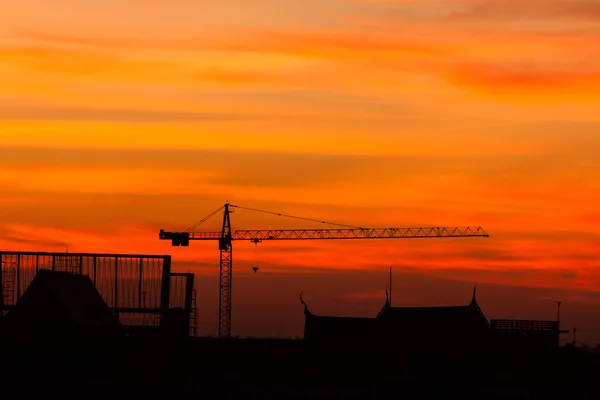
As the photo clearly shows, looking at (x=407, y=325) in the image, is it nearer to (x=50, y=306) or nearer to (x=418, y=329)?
(x=418, y=329)

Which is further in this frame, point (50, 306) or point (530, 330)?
point (530, 330)

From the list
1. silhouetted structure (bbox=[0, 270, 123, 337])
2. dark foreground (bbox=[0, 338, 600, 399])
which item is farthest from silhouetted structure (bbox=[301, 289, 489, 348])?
silhouetted structure (bbox=[0, 270, 123, 337])

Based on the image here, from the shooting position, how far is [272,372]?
119375mm

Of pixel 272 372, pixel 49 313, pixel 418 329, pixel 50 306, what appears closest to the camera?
pixel 272 372

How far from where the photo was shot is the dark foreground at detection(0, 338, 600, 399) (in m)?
112

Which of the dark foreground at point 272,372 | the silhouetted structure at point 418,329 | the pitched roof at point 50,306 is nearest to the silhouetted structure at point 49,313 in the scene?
the pitched roof at point 50,306

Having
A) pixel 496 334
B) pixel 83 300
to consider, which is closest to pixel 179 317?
pixel 83 300

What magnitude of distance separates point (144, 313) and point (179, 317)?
17.6 ft

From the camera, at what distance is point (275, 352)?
12619 cm

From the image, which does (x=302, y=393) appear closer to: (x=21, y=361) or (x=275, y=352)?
(x=275, y=352)

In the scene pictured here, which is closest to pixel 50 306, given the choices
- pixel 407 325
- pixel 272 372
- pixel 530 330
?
pixel 272 372

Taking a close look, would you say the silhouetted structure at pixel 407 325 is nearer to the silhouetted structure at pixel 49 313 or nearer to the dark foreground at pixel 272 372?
the dark foreground at pixel 272 372

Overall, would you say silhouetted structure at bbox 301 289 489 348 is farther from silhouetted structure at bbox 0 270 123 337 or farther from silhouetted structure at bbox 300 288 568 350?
silhouetted structure at bbox 0 270 123 337

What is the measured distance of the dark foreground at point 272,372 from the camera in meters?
112
